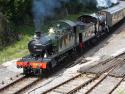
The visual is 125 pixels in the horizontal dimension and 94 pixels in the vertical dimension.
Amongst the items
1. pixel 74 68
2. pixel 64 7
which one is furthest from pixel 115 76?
pixel 64 7

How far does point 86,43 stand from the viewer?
25.4m

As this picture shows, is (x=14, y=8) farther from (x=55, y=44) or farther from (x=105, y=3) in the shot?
(x=105, y=3)

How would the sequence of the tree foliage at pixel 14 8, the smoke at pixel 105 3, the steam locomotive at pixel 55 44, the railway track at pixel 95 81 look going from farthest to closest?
the smoke at pixel 105 3
the tree foliage at pixel 14 8
the steam locomotive at pixel 55 44
the railway track at pixel 95 81

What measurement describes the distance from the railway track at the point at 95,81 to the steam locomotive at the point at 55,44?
5.74 ft

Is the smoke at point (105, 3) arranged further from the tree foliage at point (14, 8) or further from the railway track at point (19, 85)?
the railway track at point (19, 85)

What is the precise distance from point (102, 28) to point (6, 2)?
7.99m

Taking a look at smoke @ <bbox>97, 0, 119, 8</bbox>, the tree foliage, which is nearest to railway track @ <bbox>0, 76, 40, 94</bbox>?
the tree foliage

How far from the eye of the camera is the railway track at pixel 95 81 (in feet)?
51.9

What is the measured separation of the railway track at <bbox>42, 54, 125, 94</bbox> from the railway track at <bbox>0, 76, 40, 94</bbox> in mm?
1366

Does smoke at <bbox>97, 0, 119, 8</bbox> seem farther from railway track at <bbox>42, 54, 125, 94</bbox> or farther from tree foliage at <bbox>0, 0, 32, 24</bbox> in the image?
railway track at <bbox>42, 54, 125, 94</bbox>

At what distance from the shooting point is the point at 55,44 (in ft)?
62.6

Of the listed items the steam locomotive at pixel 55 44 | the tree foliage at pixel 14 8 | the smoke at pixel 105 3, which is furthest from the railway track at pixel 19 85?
the smoke at pixel 105 3

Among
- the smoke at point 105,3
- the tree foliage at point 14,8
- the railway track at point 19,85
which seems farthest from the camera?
the smoke at point 105,3

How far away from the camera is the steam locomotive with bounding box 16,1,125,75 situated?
720 inches
